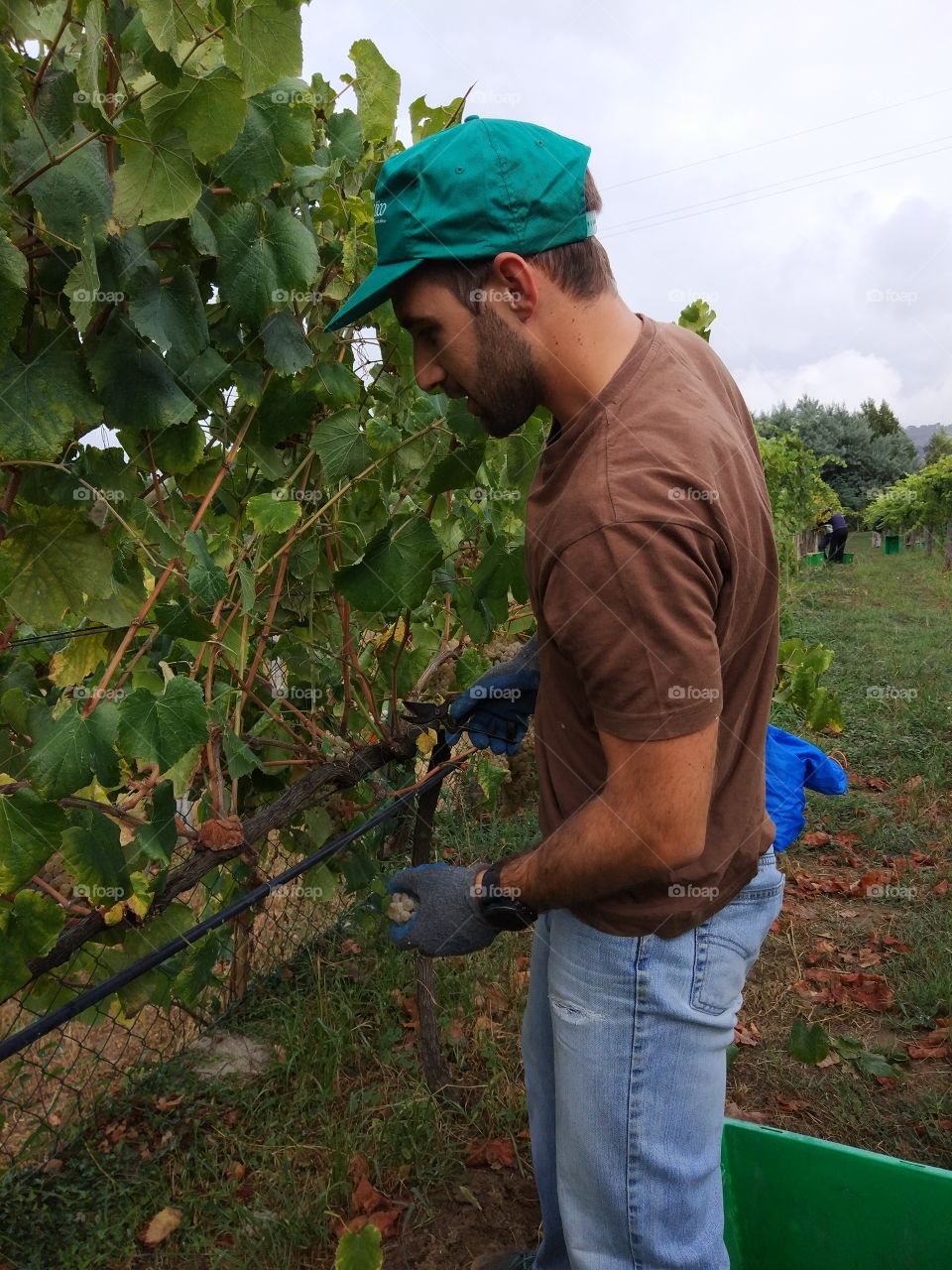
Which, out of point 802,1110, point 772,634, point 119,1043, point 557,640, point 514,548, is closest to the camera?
point 557,640

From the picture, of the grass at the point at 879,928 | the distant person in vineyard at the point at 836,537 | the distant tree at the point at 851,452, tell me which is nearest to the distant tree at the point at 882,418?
the distant tree at the point at 851,452

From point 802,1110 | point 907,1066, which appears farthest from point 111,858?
point 907,1066

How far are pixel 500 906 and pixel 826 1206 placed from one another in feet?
3.68

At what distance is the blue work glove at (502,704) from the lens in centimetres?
190

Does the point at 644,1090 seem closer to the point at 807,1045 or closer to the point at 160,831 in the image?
the point at 160,831

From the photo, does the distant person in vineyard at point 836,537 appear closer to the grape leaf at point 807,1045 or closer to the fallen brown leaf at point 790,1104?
the fallen brown leaf at point 790,1104

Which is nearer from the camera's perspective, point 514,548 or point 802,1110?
point 514,548

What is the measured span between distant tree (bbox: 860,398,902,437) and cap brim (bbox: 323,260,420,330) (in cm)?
5725

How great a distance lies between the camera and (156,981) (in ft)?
6.48

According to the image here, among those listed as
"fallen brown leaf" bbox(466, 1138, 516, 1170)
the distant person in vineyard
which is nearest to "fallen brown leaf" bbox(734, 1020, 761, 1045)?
"fallen brown leaf" bbox(466, 1138, 516, 1170)

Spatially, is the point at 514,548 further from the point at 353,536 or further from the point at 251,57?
the point at 251,57

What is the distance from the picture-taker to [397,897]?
171 cm

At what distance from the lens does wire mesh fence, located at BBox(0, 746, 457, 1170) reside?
1.85 metres

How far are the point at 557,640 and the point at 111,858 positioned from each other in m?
0.84
